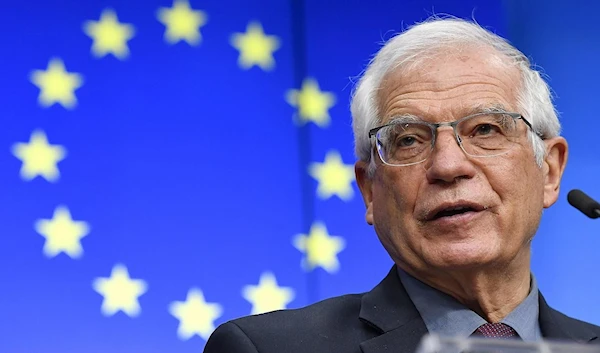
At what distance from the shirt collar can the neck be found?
17 mm

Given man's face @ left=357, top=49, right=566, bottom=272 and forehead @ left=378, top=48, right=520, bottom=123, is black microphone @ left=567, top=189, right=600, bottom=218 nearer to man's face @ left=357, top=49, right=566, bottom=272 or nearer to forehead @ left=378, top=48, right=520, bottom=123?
man's face @ left=357, top=49, right=566, bottom=272

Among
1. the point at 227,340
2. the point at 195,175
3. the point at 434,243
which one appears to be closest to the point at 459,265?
the point at 434,243

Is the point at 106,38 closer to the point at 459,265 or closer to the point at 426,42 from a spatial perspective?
the point at 426,42

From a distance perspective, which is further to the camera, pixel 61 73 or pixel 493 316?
pixel 61 73

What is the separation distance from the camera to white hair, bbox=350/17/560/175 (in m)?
1.99

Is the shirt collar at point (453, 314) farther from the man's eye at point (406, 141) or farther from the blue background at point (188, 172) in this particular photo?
the blue background at point (188, 172)

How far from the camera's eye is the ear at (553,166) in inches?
79.8

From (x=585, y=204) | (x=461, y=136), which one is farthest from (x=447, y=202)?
(x=585, y=204)

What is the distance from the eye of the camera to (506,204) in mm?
1849

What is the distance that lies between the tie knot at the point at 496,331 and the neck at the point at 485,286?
4 centimetres

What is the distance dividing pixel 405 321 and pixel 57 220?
41.2 inches

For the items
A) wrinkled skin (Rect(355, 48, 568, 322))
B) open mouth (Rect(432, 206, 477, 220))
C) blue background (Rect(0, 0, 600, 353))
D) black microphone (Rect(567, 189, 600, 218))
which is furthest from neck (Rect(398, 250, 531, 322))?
blue background (Rect(0, 0, 600, 353))

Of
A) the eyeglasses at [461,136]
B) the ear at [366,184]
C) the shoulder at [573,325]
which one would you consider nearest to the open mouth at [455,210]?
the eyeglasses at [461,136]

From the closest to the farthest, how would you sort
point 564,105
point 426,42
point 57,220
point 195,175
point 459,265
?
1. point 459,265
2. point 426,42
3. point 57,220
4. point 195,175
5. point 564,105
